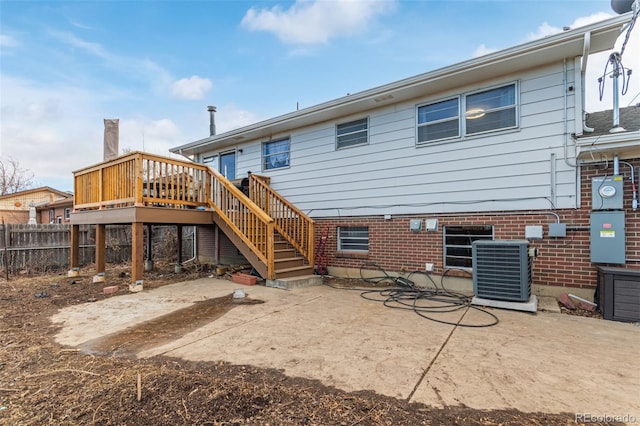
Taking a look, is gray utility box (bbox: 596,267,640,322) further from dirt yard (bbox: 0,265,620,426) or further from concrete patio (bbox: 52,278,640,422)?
dirt yard (bbox: 0,265,620,426)

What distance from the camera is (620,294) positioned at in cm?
398

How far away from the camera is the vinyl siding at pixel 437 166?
16.2ft

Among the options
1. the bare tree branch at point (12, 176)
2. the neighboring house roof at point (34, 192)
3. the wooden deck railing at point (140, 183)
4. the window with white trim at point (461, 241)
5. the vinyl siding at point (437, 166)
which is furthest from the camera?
the bare tree branch at point (12, 176)

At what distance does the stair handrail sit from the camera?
6094 mm

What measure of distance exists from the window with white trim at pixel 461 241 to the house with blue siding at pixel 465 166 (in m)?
0.02

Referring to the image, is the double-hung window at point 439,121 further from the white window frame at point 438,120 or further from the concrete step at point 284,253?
the concrete step at point 284,253

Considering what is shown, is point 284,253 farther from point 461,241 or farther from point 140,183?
point 461,241

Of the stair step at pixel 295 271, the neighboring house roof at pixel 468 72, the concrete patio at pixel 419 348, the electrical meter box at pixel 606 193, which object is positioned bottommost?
the concrete patio at pixel 419 348


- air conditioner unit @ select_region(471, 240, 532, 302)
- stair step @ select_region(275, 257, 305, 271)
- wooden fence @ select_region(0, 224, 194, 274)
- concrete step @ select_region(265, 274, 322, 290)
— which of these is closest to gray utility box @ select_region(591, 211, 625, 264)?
air conditioner unit @ select_region(471, 240, 532, 302)

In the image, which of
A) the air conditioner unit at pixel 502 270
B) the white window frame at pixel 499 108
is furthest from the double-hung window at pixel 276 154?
the air conditioner unit at pixel 502 270

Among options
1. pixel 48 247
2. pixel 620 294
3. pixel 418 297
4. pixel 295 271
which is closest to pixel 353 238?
pixel 295 271

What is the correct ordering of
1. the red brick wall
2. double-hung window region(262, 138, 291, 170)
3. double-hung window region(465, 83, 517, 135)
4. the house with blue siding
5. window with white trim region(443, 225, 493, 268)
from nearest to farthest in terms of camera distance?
the red brick wall < the house with blue siding < double-hung window region(465, 83, 517, 135) < window with white trim region(443, 225, 493, 268) < double-hung window region(262, 138, 291, 170)

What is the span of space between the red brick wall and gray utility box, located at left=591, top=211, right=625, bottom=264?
22cm

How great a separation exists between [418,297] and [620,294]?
8.56ft
